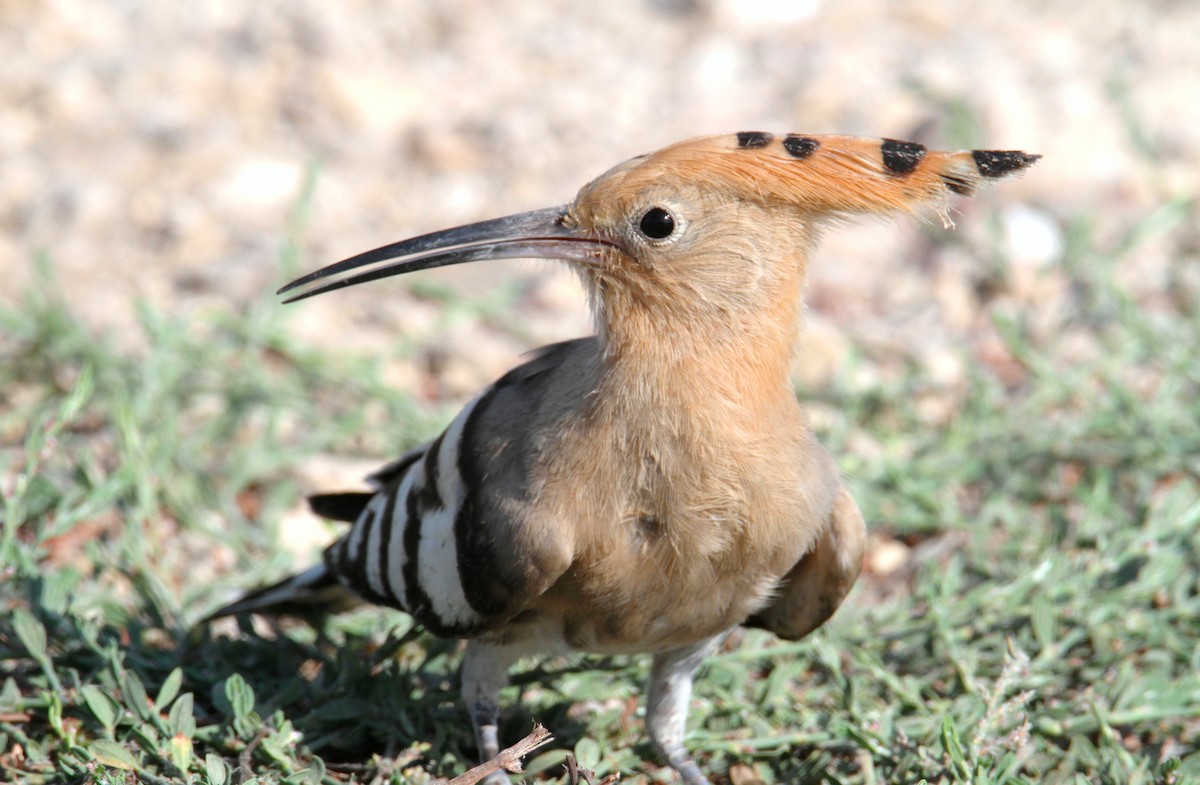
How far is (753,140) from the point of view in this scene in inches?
86.7

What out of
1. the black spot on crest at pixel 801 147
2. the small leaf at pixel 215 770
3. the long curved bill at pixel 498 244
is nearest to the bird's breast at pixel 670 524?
the long curved bill at pixel 498 244

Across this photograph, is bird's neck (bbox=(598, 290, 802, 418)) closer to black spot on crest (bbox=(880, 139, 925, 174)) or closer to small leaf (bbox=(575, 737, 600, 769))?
black spot on crest (bbox=(880, 139, 925, 174))

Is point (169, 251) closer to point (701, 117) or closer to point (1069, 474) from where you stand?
point (701, 117)

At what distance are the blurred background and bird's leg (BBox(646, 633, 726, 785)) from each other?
172cm

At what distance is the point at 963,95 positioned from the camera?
4922 millimetres

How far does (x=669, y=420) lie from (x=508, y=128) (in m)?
3.04

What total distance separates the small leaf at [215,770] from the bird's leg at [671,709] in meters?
0.76

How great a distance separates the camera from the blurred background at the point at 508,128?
4309 mm

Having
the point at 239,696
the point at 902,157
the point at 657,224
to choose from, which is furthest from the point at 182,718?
the point at 902,157

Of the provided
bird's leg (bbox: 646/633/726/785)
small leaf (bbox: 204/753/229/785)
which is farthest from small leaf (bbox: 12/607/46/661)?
bird's leg (bbox: 646/633/726/785)

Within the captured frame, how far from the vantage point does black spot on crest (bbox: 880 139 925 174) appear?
217 centimetres

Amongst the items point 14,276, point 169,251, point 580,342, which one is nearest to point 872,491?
point 580,342

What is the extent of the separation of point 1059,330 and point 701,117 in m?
1.60

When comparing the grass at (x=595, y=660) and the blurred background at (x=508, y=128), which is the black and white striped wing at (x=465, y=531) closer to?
the grass at (x=595, y=660)
